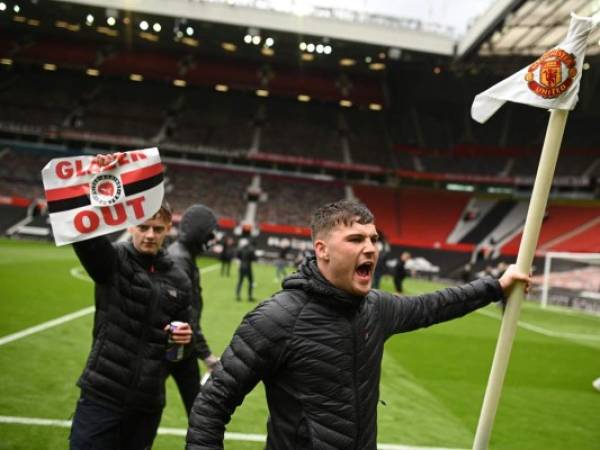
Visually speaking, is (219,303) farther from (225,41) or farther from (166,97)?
(166,97)

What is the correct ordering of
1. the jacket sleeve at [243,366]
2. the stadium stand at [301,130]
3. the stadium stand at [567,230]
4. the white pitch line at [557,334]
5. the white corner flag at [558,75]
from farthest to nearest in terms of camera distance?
the stadium stand at [301,130]
the stadium stand at [567,230]
the white pitch line at [557,334]
the white corner flag at [558,75]
the jacket sleeve at [243,366]

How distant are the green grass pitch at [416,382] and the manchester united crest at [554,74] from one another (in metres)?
1.96

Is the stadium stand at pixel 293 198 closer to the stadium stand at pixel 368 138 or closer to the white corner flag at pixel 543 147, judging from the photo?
the stadium stand at pixel 368 138

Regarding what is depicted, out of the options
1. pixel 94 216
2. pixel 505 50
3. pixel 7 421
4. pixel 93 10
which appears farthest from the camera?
pixel 93 10

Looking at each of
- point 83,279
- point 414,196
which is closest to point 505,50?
point 414,196

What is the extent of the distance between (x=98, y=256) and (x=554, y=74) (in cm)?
288

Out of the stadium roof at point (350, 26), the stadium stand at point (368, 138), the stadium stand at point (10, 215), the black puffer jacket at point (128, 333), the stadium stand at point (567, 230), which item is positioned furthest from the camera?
the stadium stand at point (368, 138)

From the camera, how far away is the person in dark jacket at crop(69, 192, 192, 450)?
135 inches

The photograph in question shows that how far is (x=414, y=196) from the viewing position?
49812 millimetres

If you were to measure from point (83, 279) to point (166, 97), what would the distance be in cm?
3989

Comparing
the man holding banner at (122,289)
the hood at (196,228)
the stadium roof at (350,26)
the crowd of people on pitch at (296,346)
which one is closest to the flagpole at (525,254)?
the crowd of people on pitch at (296,346)

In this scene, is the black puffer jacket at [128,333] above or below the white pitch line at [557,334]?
above

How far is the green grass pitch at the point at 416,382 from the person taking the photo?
6.05 m

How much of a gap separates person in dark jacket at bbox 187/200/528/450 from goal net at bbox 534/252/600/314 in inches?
917
